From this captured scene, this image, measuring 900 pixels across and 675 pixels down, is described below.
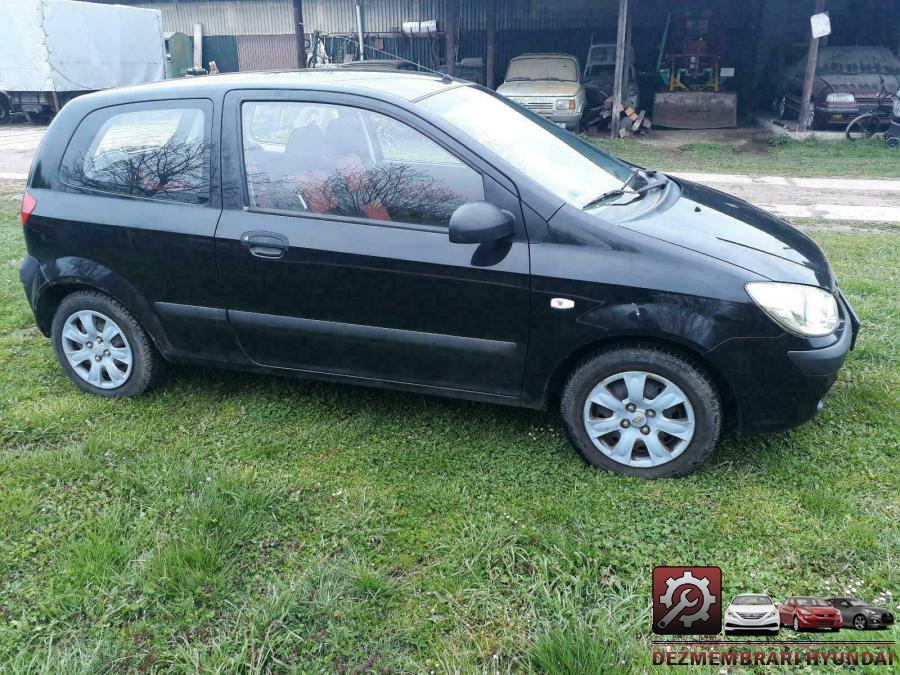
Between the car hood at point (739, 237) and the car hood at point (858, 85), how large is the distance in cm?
1234

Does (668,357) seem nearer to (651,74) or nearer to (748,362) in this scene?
(748,362)

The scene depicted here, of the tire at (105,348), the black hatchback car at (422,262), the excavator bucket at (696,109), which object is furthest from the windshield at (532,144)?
the excavator bucket at (696,109)

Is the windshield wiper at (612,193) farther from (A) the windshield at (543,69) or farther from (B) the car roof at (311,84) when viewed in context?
(A) the windshield at (543,69)

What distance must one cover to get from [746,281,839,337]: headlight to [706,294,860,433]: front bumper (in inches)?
1.8

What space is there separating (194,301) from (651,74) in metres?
17.6

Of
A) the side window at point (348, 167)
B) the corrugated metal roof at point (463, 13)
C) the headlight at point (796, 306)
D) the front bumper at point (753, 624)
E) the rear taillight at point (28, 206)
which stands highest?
the corrugated metal roof at point (463, 13)

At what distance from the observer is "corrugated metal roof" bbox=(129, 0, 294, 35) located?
2272 centimetres

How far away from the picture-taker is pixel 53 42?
56.7 ft

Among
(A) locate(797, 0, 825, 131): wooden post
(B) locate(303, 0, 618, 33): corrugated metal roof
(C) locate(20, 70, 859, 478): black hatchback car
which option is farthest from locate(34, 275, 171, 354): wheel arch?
(B) locate(303, 0, 618, 33): corrugated metal roof

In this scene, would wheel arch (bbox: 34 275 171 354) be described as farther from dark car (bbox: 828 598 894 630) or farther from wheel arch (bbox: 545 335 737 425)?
dark car (bbox: 828 598 894 630)

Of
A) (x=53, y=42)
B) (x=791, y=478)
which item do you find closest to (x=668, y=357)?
(x=791, y=478)

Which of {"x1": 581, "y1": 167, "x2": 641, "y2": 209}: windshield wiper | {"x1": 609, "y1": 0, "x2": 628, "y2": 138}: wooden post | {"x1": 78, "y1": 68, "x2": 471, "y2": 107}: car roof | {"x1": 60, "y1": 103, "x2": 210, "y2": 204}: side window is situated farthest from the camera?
{"x1": 609, "y1": 0, "x2": 628, "y2": 138}: wooden post

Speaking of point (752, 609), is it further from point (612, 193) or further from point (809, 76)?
point (809, 76)

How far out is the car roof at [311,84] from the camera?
328 centimetres
